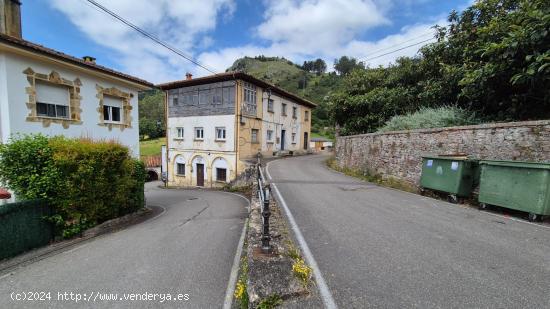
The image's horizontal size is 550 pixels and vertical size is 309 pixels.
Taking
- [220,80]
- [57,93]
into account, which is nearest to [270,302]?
[57,93]

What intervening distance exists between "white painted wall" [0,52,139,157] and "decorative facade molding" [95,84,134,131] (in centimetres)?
14

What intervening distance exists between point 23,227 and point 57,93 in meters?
6.13

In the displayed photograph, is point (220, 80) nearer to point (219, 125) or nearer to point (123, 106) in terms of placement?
point (219, 125)

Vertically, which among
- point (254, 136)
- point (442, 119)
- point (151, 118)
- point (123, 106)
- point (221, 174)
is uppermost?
point (151, 118)

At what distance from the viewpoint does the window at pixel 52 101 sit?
8430 millimetres

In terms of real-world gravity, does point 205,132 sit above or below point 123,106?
below

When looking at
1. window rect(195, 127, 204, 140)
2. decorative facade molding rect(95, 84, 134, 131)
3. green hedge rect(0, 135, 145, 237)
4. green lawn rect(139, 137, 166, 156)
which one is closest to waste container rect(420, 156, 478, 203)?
green hedge rect(0, 135, 145, 237)

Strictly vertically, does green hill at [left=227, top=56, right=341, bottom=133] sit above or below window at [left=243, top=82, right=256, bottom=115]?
above

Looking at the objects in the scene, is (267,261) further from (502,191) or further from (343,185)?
(343,185)

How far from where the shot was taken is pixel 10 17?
348 inches

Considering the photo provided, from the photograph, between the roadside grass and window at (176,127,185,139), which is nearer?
the roadside grass

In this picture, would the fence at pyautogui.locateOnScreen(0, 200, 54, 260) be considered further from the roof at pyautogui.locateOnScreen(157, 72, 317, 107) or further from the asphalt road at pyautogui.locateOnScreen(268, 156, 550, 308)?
the roof at pyautogui.locateOnScreen(157, 72, 317, 107)

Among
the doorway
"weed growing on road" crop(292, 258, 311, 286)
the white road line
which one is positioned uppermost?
"weed growing on road" crop(292, 258, 311, 286)

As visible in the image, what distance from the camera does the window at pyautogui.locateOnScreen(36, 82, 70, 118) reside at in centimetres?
843
